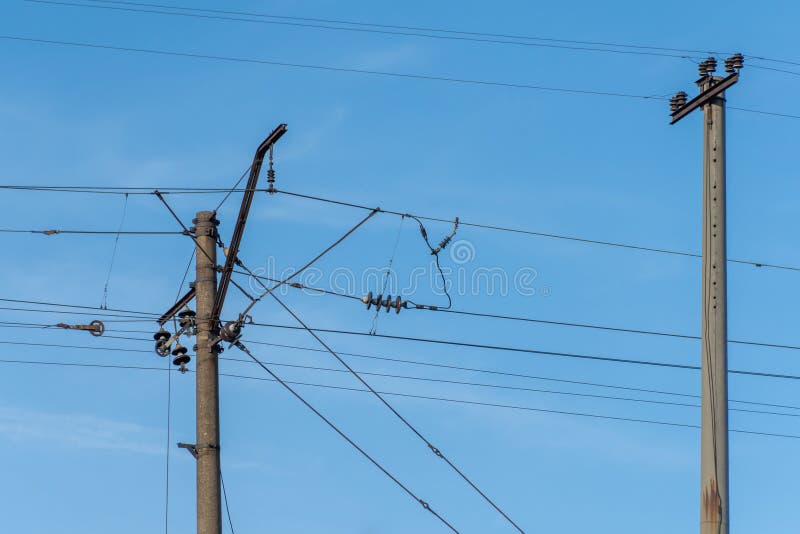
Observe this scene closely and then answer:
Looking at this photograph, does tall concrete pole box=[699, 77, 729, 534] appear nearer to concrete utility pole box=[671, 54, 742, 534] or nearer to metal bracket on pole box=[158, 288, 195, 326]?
concrete utility pole box=[671, 54, 742, 534]

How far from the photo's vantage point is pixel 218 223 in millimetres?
17109

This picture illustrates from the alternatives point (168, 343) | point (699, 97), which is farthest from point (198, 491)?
point (699, 97)

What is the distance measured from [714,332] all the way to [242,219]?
582cm

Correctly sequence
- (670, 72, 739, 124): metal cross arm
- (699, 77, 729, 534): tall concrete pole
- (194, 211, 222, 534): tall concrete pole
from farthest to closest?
(670, 72, 739, 124): metal cross arm, (194, 211, 222, 534): tall concrete pole, (699, 77, 729, 534): tall concrete pole

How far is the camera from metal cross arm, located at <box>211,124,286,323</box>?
16.4 metres

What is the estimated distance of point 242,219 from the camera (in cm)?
1661

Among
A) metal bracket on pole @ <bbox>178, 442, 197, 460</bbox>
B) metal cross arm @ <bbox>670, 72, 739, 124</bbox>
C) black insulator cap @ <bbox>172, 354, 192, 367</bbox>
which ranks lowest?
metal bracket on pole @ <bbox>178, 442, 197, 460</bbox>

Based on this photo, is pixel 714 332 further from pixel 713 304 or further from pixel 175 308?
pixel 175 308

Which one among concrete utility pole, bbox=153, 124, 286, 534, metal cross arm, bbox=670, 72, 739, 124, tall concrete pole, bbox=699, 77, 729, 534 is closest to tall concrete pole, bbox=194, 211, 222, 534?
A: concrete utility pole, bbox=153, 124, 286, 534

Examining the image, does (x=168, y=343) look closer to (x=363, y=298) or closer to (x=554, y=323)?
(x=363, y=298)

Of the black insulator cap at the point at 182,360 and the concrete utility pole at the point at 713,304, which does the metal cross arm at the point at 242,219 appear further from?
the concrete utility pole at the point at 713,304

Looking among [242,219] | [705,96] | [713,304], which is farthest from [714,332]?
[242,219]

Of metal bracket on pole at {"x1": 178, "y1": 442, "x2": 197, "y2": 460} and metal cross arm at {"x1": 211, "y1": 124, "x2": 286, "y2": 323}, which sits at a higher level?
metal cross arm at {"x1": 211, "y1": 124, "x2": 286, "y2": 323}

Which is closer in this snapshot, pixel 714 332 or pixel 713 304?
pixel 714 332
